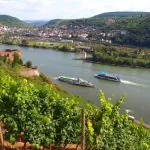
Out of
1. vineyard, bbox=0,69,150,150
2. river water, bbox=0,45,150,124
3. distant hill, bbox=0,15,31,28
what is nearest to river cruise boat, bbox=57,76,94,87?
river water, bbox=0,45,150,124

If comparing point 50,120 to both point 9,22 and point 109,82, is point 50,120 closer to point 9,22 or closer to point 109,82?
point 109,82

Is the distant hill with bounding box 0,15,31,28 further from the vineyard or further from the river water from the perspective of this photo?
the vineyard

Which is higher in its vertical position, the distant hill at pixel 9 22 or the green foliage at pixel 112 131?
the distant hill at pixel 9 22

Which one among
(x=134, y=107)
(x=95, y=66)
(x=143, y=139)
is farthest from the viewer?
(x=95, y=66)

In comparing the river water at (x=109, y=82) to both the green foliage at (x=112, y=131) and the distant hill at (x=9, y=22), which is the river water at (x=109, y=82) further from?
the distant hill at (x=9, y=22)

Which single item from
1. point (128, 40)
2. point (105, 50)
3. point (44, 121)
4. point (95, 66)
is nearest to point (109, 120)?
point (44, 121)

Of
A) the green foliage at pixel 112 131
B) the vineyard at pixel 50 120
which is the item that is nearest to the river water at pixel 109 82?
the green foliage at pixel 112 131

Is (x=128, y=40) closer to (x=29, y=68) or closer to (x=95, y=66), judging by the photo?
(x=95, y=66)
